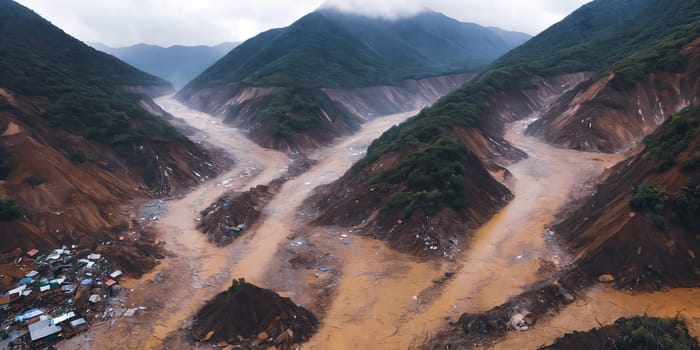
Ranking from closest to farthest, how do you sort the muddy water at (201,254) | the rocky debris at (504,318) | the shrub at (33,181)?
the rocky debris at (504,318), the muddy water at (201,254), the shrub at (33,181)

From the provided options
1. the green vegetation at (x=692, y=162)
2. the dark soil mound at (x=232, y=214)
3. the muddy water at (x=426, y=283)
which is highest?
the green vegetation at (x=692, y=162)

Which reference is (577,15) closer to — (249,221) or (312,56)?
(312,56)

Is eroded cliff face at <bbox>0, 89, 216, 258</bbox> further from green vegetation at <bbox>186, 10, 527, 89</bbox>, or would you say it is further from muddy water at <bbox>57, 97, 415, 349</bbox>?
green vegetation at <bbox>186, 10, 527, 89</bbox>

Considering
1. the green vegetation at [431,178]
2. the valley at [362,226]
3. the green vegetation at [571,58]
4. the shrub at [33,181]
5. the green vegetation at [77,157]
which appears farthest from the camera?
the green vegetation at [571,58]

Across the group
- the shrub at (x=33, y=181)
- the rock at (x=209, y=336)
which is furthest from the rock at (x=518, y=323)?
the shrub at (x=33, y=181)

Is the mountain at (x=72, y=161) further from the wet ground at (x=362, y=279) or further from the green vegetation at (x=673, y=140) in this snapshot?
the green vegetation at (x=673, y=140)

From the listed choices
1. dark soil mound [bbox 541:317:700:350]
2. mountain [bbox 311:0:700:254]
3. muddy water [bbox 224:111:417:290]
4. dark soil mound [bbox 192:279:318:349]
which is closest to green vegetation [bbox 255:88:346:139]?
muddy water [bbox 224:111:417:290]
